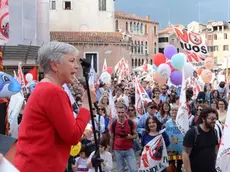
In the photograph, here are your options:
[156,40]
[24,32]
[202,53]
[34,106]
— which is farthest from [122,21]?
[34,106]

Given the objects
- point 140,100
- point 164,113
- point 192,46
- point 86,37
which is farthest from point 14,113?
point 86,37

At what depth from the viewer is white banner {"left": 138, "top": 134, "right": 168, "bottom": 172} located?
6.86 metres

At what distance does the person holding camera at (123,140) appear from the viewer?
7.61m

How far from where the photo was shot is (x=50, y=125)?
2.87 meters

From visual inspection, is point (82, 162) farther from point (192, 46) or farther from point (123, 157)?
point (192, 46)

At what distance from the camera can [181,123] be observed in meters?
7.46

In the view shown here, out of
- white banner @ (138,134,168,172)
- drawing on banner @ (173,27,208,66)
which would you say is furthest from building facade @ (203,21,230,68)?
white banner @ (138,134,168,172)

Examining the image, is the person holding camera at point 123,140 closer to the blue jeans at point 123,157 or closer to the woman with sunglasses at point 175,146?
the blue jeans at point 123,157

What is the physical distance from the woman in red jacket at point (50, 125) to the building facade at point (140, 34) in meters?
61.0

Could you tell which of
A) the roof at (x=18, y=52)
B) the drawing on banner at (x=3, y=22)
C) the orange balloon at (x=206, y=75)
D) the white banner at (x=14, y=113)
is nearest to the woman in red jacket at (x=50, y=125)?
the drawing on banner at (x=3, y=22)

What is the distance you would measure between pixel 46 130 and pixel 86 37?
41.6 m

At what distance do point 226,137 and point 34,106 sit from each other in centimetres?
257

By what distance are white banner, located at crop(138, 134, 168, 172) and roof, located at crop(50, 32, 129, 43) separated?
37156mm

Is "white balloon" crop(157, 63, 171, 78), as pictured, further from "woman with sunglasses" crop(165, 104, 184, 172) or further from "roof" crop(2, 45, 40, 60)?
"roof" crop(2, 45, 40, 60)
